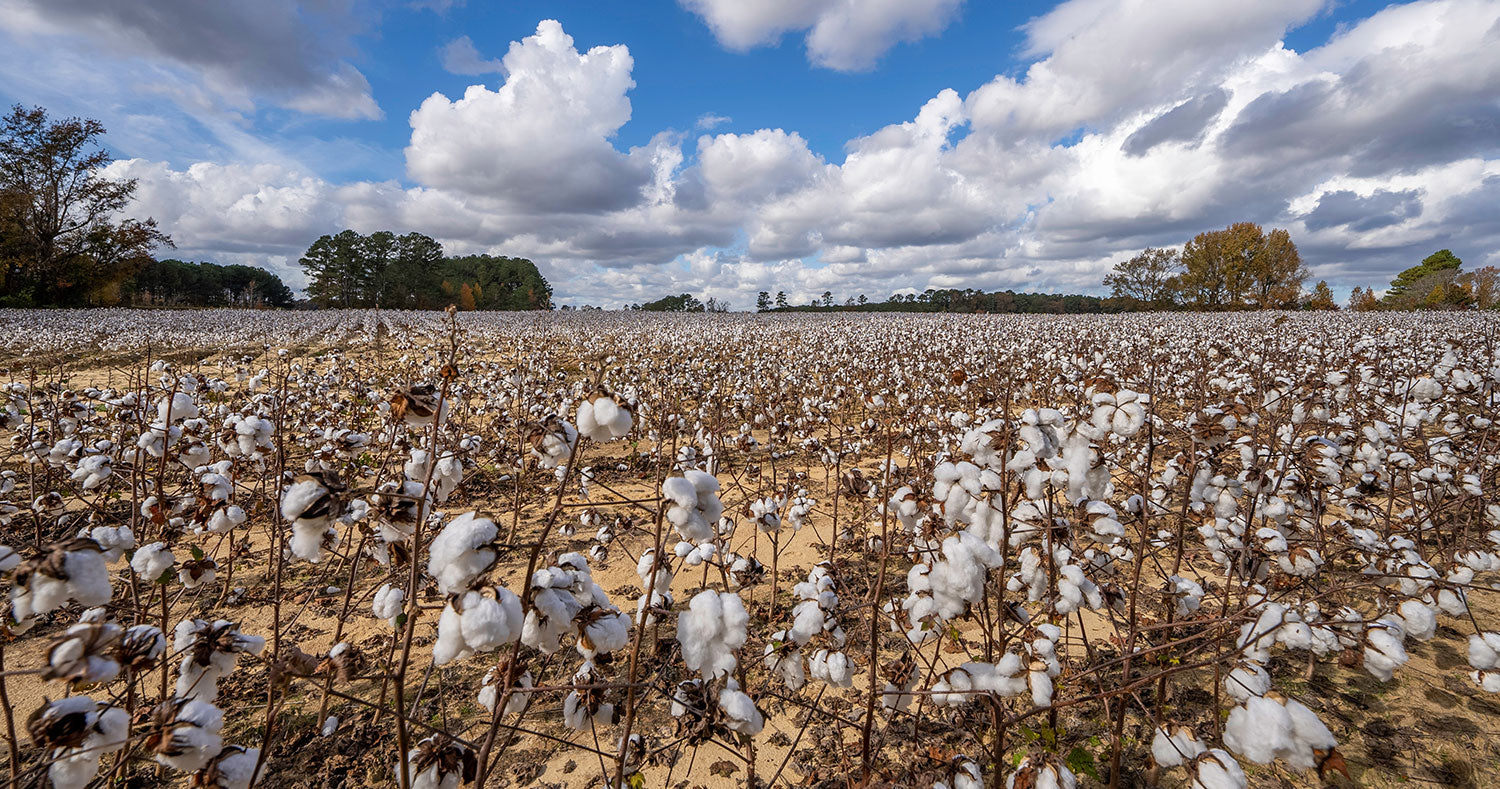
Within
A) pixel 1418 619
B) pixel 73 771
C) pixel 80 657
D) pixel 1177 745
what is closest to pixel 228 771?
pixel 73 771

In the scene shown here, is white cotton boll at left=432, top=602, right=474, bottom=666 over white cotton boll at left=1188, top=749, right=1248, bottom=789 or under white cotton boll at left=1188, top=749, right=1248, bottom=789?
over

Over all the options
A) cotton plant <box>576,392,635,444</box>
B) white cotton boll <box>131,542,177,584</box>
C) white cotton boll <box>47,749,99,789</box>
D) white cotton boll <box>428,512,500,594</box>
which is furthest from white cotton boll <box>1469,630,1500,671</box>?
white cotton boll <box>131,542,177,584</box>

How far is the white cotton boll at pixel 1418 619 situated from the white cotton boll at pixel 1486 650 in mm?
434

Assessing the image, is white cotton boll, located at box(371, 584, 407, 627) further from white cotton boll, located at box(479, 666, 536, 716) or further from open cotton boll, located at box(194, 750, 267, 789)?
open cotton boll, located at box(194, 750, 267, 789)

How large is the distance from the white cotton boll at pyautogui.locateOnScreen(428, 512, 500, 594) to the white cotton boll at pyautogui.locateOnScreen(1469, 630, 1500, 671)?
5.54m

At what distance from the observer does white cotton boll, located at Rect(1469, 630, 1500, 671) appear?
10.9 feet

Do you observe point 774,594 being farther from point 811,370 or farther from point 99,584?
point 811,370

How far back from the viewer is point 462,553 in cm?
175

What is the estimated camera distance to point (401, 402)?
6.64ft

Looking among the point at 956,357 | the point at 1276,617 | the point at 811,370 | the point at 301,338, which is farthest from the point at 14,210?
the point at 1276,617

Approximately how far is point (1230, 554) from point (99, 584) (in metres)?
6.14

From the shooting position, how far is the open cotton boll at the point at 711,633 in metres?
2.13

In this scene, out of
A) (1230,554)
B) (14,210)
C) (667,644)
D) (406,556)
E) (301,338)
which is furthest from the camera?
(14,210)

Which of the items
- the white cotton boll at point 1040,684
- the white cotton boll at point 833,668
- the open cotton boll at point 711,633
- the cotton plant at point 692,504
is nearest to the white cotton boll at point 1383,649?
the white cotton boll at point 1040,684
